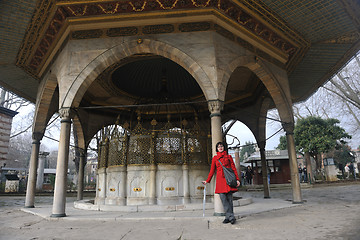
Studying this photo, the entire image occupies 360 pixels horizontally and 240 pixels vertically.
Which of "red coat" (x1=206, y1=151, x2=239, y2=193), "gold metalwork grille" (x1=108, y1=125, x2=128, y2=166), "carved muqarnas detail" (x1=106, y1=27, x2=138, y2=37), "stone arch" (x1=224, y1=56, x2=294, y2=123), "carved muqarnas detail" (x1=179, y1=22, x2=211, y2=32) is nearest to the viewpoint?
"red coat" (x1=206, y1=151, x2=239, y2=193)

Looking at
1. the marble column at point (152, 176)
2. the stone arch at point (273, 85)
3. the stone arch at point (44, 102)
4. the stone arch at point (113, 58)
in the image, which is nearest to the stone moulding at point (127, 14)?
the stone arch at point (113, 58)

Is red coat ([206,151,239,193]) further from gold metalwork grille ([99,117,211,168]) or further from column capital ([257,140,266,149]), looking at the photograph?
column capital ([257,140,266,149])

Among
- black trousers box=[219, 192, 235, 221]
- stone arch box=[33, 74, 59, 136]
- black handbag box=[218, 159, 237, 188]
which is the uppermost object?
stone arch box=[33, 74, 59, 136]

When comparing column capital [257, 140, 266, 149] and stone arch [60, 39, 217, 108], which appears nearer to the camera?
A: stone arch [60, 39, 217, 108]

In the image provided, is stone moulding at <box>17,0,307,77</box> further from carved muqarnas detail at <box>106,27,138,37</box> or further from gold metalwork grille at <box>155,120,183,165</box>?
gold metalwork grille at <box>155,120,183,165</box>

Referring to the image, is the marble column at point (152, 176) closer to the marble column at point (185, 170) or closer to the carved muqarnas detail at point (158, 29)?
the marble column at point (185, 170)

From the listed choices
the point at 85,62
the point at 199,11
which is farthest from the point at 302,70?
the point at 85,62

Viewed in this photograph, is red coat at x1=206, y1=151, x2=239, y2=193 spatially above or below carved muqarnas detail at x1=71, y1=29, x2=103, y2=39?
below

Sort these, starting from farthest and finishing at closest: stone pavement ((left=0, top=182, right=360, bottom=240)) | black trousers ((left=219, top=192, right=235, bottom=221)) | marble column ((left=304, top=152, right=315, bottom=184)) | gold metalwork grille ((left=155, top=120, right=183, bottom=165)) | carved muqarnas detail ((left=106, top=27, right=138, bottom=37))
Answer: marble column ((left=304, top=152, right=315, bottom=184)), gold metalwork grille ((left=155, top=120, right=183, bottom=165)), carved muqarnas detail ((left=106, top=27, right=138, bottom=37)), black trousers ((left=219, top=192, right=235, bottom=221)), stone pavement ((left=0, top=182, right=360, bottom=240))

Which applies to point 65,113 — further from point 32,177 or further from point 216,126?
point 216,126

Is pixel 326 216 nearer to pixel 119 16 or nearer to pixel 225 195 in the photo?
→ pixel 225 195

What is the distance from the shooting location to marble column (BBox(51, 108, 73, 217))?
19.8ft

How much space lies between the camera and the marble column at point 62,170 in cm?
603

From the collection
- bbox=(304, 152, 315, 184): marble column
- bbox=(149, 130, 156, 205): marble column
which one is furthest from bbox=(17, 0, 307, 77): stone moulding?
bbox=(304, 152, 315, 184): marble column
